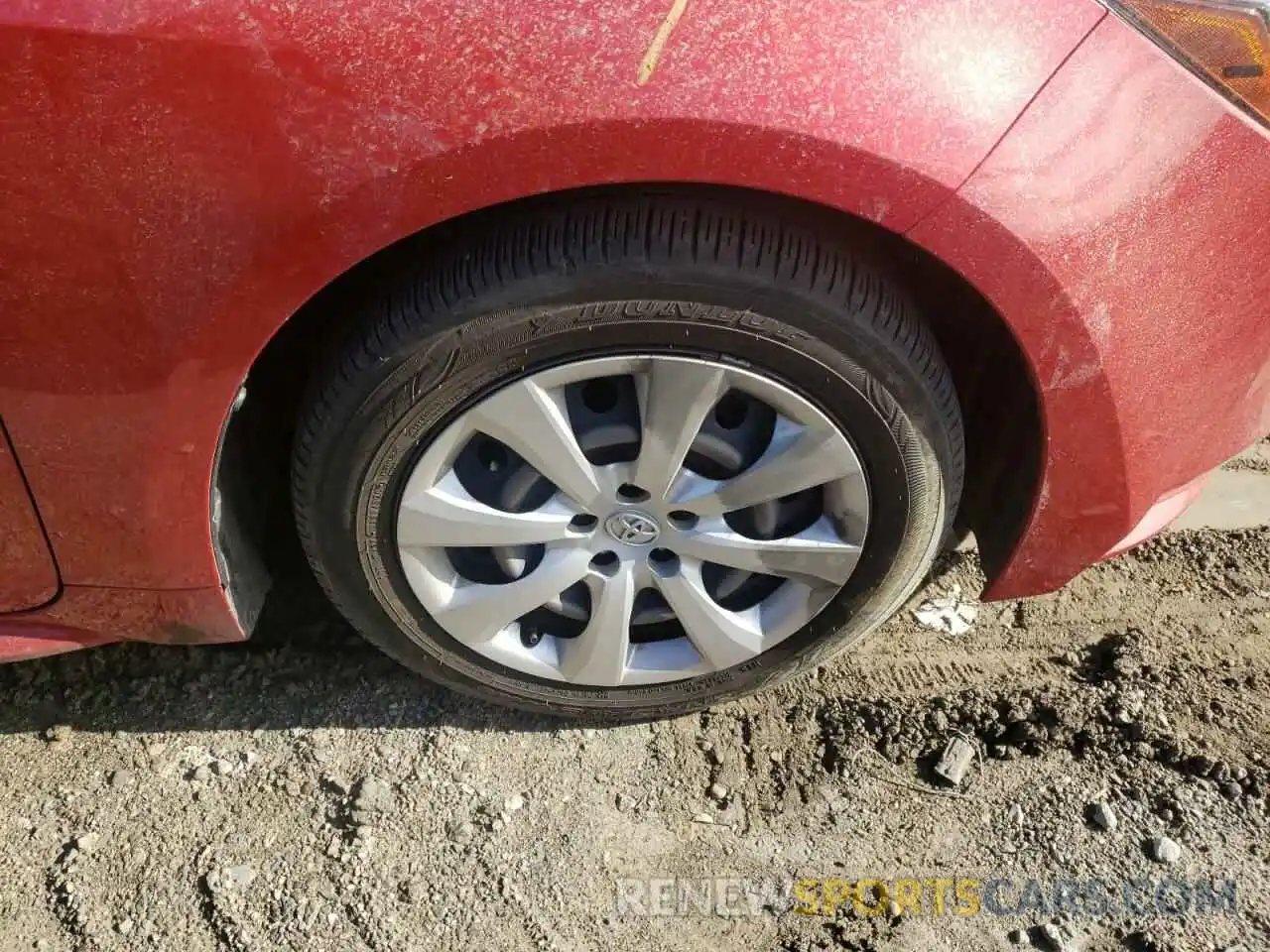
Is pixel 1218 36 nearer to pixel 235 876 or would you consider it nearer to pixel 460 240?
pixel 460 240

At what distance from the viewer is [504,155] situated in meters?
1.35

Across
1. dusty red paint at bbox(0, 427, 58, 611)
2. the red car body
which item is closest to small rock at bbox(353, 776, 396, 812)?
dusty red paint at bbox(0, 427, 58, 611)

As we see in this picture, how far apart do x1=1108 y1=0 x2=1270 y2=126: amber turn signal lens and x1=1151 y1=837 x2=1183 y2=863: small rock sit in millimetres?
1370

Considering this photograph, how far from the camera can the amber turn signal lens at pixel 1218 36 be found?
1.43 meters

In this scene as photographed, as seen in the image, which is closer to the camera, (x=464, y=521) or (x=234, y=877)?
(x=464, y=521)

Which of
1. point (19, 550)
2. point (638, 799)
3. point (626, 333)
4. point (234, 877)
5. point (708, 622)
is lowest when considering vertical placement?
point (234, 877)

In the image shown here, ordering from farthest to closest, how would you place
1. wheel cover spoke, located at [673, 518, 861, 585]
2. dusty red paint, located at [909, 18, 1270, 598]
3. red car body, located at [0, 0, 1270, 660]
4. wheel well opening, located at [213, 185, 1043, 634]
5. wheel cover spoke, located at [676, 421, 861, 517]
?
wheel cover spoke, located at [673, 518, 861, 585]
wheel cover spoke, located at [676, 421, 861, 517]
wheel well opening, located at [213, 185, 1043, 634]
dusty red paint, located at [909, 18, 1270, 598]
red car body, located at [0, 0, 1270, 660]

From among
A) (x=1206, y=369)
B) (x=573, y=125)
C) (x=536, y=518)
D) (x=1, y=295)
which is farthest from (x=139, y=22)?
(x=1206, y=369)

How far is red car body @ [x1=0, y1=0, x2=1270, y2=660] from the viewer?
4.27 feet

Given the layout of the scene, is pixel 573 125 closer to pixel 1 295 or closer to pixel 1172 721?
pixel 1 295

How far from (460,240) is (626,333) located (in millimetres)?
291

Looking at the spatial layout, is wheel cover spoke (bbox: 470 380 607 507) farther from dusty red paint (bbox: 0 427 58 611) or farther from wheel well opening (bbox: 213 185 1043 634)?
dusty red paint (bbox: 0 427 58 611)

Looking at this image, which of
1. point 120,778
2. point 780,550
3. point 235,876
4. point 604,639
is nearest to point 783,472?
point 780,550

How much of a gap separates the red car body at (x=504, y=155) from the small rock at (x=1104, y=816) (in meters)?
0.94
